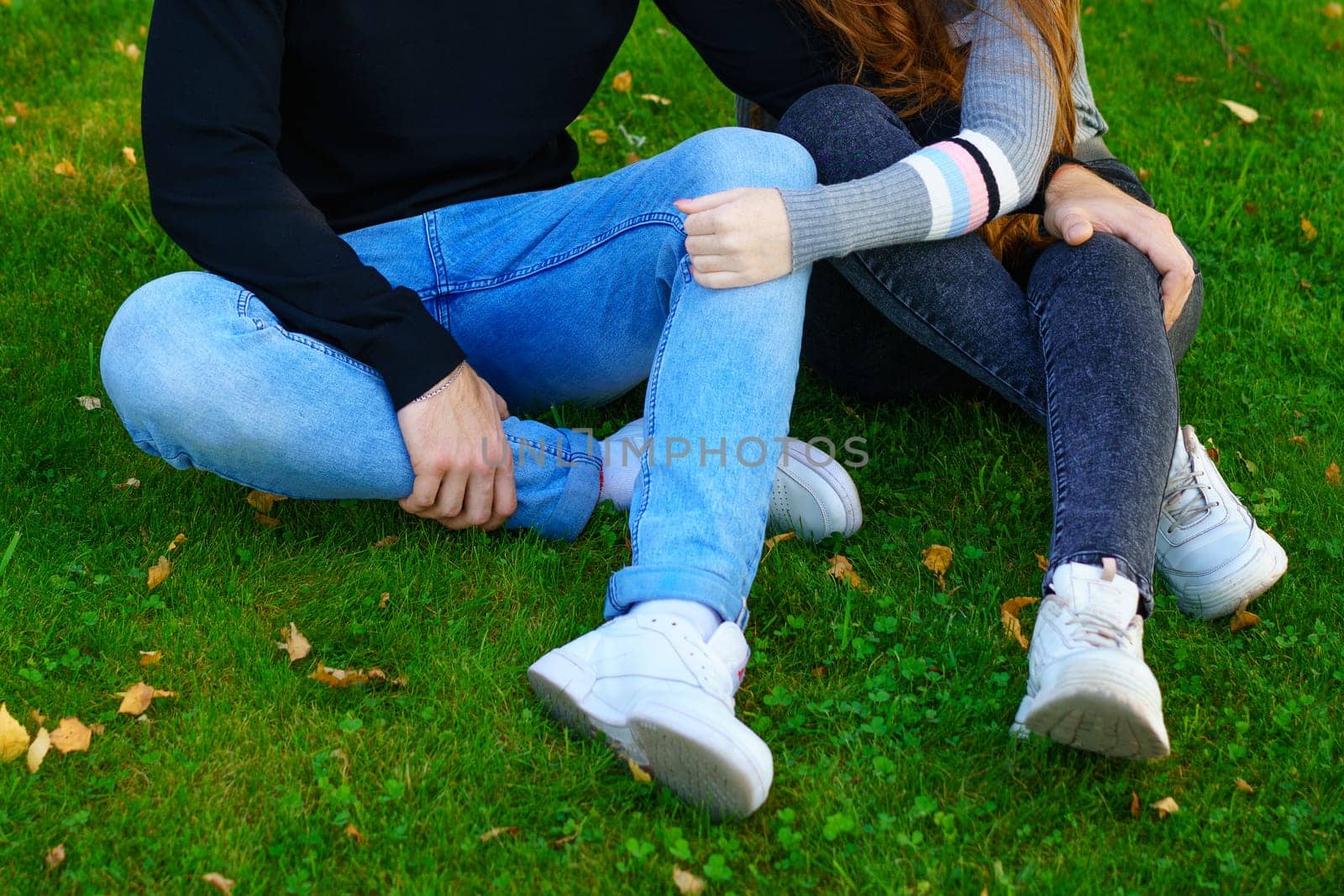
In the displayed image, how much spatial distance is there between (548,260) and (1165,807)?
144 centimetres

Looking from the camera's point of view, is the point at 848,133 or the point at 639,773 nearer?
the point at 639,773

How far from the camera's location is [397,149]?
2406 mm

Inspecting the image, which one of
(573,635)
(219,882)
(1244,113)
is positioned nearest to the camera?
(219,882)

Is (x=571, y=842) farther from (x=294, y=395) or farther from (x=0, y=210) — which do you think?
(x=0, y=210)

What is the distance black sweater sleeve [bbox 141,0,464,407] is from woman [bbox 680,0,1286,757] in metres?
0.56

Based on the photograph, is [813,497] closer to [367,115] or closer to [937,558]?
[937,558]

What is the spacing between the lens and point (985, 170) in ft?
7.29

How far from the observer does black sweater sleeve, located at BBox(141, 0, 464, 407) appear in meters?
2.07

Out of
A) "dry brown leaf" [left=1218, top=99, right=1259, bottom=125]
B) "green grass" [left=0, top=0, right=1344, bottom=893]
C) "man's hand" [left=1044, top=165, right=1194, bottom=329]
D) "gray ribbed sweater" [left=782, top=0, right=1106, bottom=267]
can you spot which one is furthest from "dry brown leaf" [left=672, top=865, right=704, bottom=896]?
"dry brown leaf" [left=1218, top=99, right=1259, bottom=125]

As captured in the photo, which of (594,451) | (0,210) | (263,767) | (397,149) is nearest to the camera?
(263,767)

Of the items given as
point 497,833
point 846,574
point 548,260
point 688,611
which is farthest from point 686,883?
point 548,260

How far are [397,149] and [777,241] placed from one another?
832 mm

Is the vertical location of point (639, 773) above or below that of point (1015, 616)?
above

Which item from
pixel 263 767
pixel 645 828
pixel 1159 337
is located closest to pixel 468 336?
pixel 263 767
